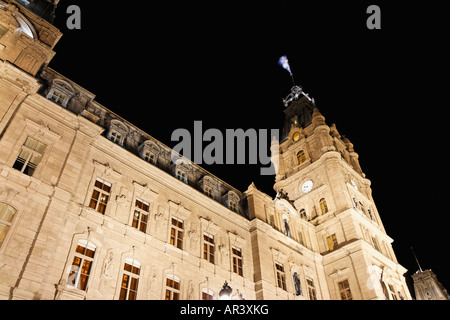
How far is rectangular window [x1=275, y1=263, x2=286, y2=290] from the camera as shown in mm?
29656

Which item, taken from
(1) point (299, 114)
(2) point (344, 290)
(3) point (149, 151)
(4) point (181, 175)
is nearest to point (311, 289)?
(2) point (344, 290)

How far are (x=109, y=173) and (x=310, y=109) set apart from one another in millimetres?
45506

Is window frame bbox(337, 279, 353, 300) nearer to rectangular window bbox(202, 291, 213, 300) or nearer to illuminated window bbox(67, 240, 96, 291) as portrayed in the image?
rectangular window bbox(202, 291, 213, 300)

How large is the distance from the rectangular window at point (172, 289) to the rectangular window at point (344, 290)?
62.0ft

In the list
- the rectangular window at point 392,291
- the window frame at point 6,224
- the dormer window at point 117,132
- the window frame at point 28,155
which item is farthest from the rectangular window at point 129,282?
the rectangular window at point 392,291

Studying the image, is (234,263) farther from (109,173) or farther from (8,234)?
(8,234)

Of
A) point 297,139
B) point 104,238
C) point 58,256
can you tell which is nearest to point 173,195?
point 104,238

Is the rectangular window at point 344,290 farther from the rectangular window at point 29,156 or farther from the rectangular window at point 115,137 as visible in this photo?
the rectangular window at point 29,156

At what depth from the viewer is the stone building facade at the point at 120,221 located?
17750 mm

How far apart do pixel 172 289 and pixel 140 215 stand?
5.40 meters

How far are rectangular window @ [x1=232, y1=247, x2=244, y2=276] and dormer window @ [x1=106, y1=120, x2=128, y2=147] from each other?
507 inches

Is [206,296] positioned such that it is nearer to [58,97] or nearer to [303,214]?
[58,97]

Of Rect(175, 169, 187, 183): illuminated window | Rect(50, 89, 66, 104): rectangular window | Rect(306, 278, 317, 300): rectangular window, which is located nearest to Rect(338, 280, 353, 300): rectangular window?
Rect(306, 278, 317, 300): rectangular window

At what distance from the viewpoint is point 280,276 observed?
30344 mm
